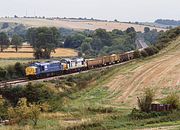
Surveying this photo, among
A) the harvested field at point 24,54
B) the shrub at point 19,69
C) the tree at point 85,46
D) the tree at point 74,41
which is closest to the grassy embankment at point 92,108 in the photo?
the shrub at point 19,69

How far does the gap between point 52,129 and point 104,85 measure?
2811 centimetres

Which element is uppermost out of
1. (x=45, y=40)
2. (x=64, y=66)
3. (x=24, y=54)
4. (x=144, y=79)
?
(x=64, y=66)

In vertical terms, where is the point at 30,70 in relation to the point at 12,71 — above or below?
above

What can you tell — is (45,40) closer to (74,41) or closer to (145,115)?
(74,41)

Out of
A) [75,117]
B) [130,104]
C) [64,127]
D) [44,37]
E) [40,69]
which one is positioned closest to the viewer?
[64,127]

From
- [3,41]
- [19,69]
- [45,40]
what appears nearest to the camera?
[19,69]

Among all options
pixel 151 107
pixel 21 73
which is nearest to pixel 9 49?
pixel 21 73

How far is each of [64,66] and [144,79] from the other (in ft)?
48.6

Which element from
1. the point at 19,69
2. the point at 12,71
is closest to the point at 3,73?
the point at 12,71

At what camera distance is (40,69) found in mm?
69062

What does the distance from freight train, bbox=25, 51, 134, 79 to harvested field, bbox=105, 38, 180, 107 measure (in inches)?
269

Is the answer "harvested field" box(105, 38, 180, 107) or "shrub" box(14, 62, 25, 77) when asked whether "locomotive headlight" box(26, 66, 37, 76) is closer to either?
"shrub" box(14, 62, 25, 77)

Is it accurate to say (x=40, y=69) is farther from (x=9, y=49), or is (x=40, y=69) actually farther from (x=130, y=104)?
(x=9, y=49)

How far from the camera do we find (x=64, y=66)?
7569cm
